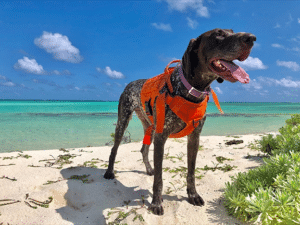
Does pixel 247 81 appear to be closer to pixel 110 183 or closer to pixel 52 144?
pixel 110 183

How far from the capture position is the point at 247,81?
2.01m

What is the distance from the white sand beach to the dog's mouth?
167 centimetres

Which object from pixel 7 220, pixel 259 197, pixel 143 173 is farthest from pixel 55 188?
pixel 259 197

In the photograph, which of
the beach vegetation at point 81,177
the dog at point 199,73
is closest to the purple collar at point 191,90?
the dog at point 199,73

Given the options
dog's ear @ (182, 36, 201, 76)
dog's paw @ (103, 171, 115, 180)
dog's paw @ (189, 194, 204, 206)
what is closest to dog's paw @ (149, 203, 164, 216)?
dog's paw @ (189, 194, 204, 206)

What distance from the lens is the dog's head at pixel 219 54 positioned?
1.99 m

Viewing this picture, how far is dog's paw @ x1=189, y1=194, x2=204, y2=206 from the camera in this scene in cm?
293

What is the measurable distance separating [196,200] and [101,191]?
156 cm

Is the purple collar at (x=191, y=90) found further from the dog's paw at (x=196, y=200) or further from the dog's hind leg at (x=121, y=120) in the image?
the dog's hind leg at (x=121, y=120)

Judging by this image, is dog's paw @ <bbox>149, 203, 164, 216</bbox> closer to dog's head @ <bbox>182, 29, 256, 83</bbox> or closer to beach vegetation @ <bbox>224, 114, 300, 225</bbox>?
beach vegetation @ <bbox>224, 114, 300, 225</bbox>

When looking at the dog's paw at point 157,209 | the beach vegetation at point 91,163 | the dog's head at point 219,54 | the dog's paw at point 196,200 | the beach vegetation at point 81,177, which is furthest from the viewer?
the beach vegetation at point 91,163

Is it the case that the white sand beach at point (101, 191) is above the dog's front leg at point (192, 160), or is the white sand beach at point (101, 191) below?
below

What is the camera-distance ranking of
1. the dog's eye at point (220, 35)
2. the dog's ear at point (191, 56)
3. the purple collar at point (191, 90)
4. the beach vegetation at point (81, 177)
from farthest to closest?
the beach vegetation at point (81, 177) < the purple collar at point (191, 90) < the dog's ear at point (191, 56) < the dog's eye at point (220, 35)

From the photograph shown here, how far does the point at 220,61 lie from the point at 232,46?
8.1 inches
